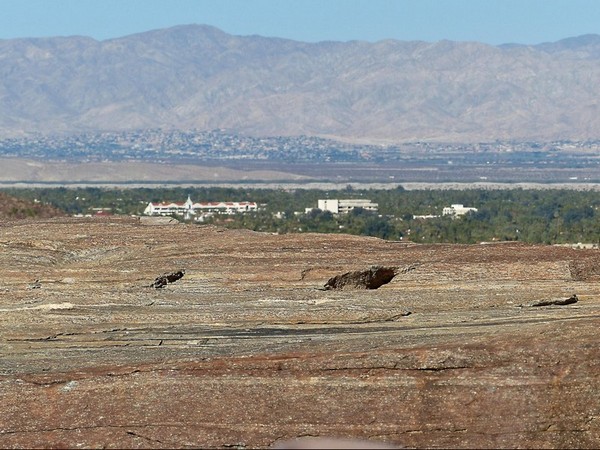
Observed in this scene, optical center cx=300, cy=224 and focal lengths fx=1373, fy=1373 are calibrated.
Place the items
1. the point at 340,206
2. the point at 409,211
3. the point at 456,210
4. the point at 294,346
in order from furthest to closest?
1. the point at 340,206
2. the point at 409,211
3. the point at 456,210
4. the point at 294,346

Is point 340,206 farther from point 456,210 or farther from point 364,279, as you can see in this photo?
point 364,279

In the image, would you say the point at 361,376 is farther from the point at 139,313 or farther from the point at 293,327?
the point at 139,313

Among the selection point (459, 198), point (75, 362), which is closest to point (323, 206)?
point (459, 198)

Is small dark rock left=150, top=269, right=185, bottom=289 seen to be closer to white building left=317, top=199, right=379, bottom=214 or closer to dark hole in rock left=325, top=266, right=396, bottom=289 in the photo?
dark hole in rock left=325, top=266, right=396, bottom=289

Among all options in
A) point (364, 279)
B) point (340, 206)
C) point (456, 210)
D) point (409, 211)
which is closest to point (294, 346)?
point (364, 279)

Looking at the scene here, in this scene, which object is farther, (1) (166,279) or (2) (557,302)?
(1) (166,279)

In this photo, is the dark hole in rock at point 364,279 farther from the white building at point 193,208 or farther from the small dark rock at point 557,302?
the white building at point 193,208

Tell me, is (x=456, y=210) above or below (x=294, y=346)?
below
